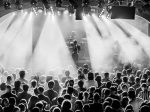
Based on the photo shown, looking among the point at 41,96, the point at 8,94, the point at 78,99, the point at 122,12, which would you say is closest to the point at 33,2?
the point at 122,12

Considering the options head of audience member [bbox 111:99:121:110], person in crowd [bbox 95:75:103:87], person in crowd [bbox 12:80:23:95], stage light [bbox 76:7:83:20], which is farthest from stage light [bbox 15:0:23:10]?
head of audience member [bbox 111:99:121:110]

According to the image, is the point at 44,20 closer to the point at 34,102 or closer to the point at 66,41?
the point at 66,41

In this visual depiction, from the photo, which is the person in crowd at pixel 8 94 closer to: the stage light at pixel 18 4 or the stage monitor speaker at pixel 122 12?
the stage light at pixel 18 4

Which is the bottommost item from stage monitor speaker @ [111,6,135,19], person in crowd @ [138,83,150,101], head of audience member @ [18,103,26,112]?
person in crowd @ [138,83,150,101]

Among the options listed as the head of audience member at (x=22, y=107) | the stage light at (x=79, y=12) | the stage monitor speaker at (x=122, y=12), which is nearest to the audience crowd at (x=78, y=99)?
the head of audience member at (x=22, y=107)

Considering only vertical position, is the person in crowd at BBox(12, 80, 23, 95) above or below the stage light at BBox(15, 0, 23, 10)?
below

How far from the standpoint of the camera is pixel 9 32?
16.3 m

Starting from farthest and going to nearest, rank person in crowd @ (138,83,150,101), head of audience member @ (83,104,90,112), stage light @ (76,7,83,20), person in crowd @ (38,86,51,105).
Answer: stage light @ (76,7,83,20)
person in crowd @ (138,83,150,101)
person in crowd @ (38,86,51,105)
head of audience member @ (83,104,90,112)

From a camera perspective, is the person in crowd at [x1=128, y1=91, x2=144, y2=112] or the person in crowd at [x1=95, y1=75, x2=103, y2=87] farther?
the person in crowd at [x1=95, y1=75, x2=103, y2=87]

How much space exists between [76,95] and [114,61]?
9.99 meters

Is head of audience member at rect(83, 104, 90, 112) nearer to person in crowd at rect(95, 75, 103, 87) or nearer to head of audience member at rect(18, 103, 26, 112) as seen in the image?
head of audience member at rect(18, 103, 26, 112)

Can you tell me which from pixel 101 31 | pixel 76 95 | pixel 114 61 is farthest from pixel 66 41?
pixel 76 95

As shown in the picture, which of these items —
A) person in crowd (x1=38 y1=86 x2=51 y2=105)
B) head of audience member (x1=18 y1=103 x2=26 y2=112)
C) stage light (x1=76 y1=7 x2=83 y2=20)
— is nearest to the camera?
head of audience member (x1=18 y1=103 x2=26 y2=112)

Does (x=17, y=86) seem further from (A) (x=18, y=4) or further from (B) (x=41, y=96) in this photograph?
(A) (x=18, y=4)
